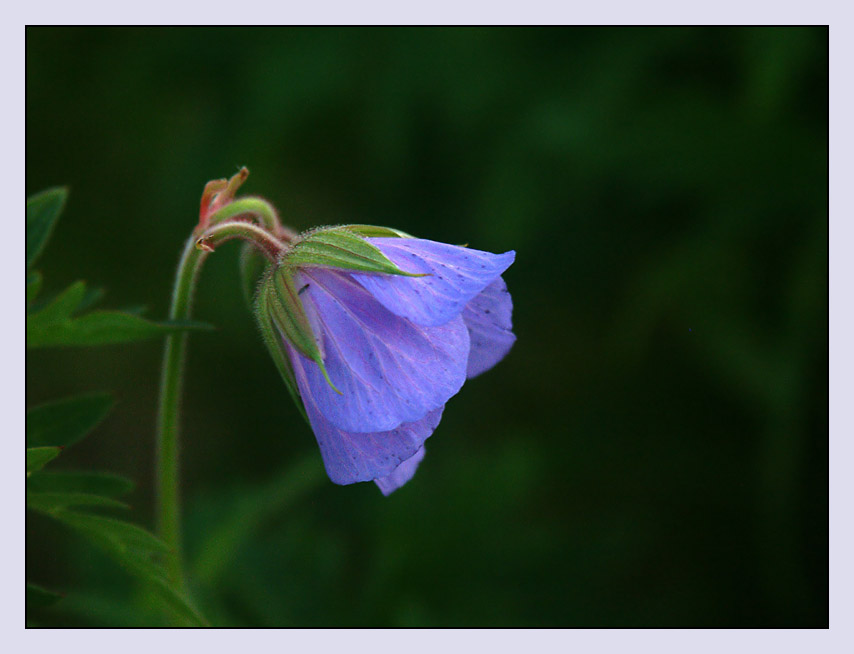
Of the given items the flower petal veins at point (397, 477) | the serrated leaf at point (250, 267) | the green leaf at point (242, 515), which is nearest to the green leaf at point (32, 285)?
the serrated leaf at point (250, 267)

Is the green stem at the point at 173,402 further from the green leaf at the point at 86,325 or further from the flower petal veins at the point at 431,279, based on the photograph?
the flower petal veins at the point at 431,279

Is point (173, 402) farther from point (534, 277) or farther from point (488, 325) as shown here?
point (534, 277)

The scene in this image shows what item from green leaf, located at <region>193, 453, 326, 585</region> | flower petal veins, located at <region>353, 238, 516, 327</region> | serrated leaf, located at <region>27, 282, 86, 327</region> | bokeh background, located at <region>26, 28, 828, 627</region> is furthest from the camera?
bokeh background, located at <region>26, 28, 828, 627</region>

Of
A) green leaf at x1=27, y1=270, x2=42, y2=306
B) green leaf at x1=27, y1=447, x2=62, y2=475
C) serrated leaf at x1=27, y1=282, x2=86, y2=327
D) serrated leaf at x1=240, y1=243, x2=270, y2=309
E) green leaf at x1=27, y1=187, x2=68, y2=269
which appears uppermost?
green leaf at x1=27, y1=187, x2=68, y2=269

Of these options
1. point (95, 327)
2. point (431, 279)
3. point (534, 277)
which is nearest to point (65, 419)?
point (95, 327)

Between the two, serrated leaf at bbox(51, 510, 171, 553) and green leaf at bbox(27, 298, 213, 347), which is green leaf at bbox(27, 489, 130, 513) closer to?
serrated leaf at bbox(51, 510, 171, 553)

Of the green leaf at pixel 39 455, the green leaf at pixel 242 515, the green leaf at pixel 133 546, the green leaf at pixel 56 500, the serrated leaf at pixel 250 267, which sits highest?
the serrated leaf at pixel 250 267

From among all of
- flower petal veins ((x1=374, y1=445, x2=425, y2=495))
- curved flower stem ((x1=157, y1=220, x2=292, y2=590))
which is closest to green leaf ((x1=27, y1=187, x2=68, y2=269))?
curved flower stem ((x1=157, y1=220, x2=292, y2=590))
